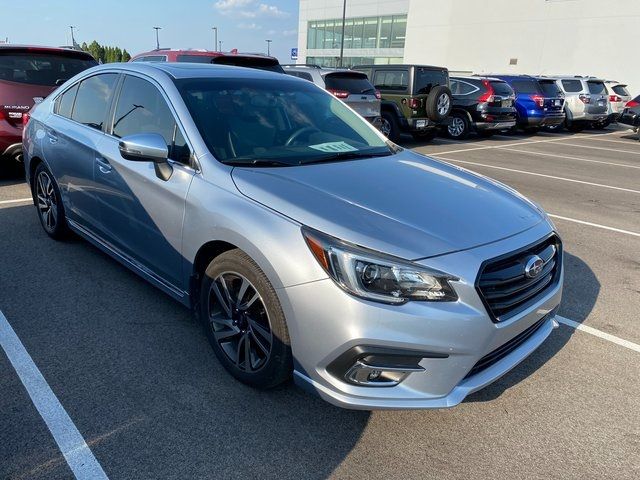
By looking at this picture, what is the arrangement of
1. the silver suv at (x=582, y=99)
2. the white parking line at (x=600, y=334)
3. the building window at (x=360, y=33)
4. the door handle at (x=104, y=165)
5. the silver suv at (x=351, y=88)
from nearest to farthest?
1. the white parking line at (x=600, y=334)
2. the door handle at (x=104, y=165)
3. the silver suv at (x=351, y=88)
4. the silver suv at (x=582, y=99)
5. the building window at (x=360, y=33)

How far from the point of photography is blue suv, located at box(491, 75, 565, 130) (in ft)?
53.1

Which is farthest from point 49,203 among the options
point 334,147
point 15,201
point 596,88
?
point 596,88

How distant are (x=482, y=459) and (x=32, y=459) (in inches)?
80.5

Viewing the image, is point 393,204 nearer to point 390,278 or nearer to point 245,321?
point 390,278

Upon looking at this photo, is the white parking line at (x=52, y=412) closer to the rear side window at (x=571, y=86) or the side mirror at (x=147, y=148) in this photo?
the side mirror at (x=147, y=148)

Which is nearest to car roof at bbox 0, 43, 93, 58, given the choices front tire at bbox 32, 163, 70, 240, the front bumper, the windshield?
front tire at bbox 32, 163, 70, 240

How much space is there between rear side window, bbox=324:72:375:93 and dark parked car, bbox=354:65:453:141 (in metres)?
1.39

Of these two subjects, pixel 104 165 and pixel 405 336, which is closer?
pixel 405 336

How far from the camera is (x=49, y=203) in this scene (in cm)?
478

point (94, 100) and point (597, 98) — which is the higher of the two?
point (94, 100)

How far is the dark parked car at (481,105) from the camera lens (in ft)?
46.6

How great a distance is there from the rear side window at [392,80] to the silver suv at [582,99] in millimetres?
8259

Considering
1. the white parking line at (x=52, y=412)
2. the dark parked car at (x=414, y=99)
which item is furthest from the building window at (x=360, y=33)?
the white parking line at (x=52, y=412)

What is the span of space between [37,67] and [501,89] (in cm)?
1191
